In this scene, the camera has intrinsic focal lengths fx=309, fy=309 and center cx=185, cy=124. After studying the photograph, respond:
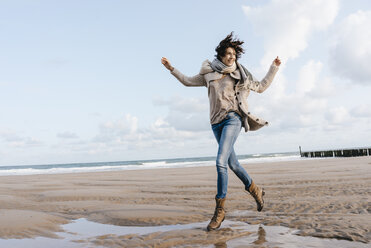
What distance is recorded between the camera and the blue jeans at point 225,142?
3.79 m

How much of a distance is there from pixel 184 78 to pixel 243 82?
0.82 metres

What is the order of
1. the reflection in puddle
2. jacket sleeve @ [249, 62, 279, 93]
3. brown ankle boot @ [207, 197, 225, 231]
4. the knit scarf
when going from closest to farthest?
1. the reflection in puddle
2. brown ankle boot @ [207, 197, 225, 231]
3. the knit scarf
4. jacket sleeve @ [249, 62, 279, 93]

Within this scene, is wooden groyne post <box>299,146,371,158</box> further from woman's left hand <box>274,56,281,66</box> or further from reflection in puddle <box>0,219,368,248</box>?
reflection in puddle <box>0,219,368,248</box>

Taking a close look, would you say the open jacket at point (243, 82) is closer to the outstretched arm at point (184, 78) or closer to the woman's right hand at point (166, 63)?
the outstretched arm at point (184, 78)

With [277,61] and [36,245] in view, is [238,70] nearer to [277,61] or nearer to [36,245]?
[277,61]

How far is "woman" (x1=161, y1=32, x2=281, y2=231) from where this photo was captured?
3830mm

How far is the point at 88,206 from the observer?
5.50m

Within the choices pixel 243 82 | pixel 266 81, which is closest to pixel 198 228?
pixel 243 82

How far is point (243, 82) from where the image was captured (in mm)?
3998

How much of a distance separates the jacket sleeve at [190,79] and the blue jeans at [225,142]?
638mm

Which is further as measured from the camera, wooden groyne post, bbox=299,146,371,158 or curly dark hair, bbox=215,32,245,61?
wooden groyne post, bbox=299,146,371,158

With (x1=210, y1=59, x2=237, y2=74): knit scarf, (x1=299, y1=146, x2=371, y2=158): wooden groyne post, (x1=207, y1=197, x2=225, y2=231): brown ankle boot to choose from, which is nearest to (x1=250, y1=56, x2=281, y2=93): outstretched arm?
(x1=210, y1=59, x2=237, y2=74): knit scarf

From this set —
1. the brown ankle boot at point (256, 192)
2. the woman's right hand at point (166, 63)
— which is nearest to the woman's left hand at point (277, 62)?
the woman's right hand at point (166, 63)

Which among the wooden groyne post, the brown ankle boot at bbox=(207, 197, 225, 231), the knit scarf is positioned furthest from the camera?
the wooden groyne post
